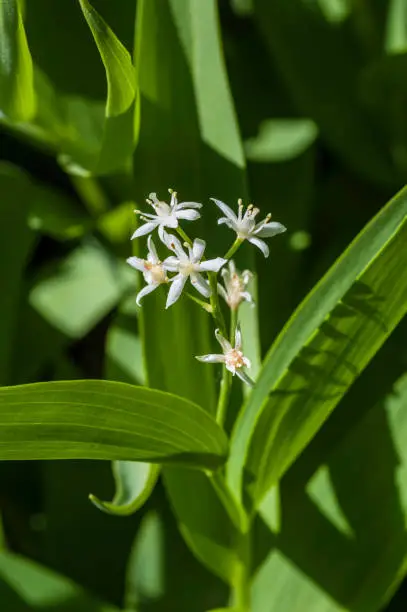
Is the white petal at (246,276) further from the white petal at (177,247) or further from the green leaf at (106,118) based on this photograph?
the green leaf at (106,118)

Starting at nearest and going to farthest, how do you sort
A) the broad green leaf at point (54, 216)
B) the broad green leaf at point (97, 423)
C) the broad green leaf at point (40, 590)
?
the broad green leaf at point (97, 423)
the broad green leaf at point (40, 590)
the broad green leaf at point (54, 216)

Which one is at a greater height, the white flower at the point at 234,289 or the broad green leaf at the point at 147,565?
the white flower at the point at 234,289

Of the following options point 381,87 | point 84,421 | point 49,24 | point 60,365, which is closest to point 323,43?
point 381,87

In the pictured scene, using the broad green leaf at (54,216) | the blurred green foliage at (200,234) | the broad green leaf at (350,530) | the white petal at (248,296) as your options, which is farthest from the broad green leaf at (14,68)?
the broad green leaf at (350,530)

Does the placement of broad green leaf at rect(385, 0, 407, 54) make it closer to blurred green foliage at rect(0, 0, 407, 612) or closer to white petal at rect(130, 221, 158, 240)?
blurred green foliage at rect(0, 0, 407, 612)

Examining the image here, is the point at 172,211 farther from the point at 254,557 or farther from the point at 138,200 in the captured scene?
the point at 254,557

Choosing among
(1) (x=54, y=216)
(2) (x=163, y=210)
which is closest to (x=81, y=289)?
(1) (x=54, y=216)
